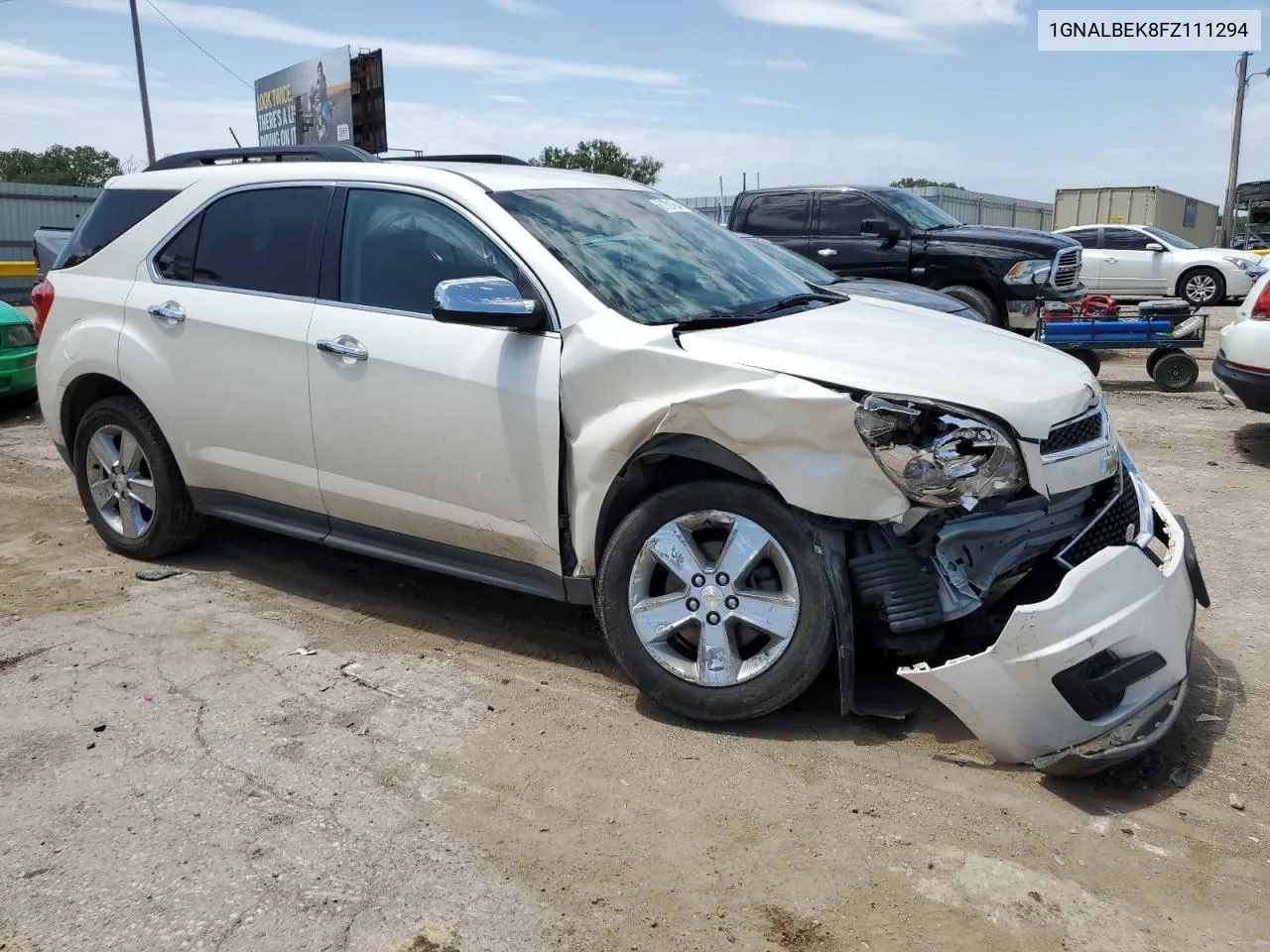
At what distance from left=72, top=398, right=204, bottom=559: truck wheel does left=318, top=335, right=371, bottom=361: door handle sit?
132 cm

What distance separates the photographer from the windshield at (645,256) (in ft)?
12.9

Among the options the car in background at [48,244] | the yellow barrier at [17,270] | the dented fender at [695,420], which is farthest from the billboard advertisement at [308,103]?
the dented fender at [695,420]

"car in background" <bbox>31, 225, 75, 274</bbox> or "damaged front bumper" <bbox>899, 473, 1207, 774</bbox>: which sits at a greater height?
"car in background" <bbox>31, 225, 75, 274</bbox>

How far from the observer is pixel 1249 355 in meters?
7.23

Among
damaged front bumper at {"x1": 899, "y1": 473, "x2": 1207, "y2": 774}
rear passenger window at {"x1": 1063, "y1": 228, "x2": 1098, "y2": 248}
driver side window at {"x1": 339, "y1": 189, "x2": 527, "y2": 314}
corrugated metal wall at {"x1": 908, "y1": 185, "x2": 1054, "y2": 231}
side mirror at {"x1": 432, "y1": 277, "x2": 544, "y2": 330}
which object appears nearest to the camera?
damaged front bumper at {"x1": 899, "y1": 473, "x2": 1207, "y2": 774}

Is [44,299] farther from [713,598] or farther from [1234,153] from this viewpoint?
[1234,153]

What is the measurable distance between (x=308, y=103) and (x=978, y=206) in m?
20.0

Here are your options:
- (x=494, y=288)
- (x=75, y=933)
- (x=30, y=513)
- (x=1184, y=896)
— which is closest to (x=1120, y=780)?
(x=1184, y=896)

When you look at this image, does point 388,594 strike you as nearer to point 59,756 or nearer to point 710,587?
point 59,756

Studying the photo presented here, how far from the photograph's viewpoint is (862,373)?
3359 millimetres

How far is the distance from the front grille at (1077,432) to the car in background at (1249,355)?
4236 mm

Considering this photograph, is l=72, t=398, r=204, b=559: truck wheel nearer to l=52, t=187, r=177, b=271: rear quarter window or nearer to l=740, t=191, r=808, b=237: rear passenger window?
l=52, t=187, r=177, b=271: rear quarter window

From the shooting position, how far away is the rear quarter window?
5.25 m

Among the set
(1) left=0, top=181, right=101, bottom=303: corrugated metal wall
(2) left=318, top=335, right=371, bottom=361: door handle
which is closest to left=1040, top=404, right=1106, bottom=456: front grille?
(2) left=318, top=335, right=371, bottom=361: door handle
